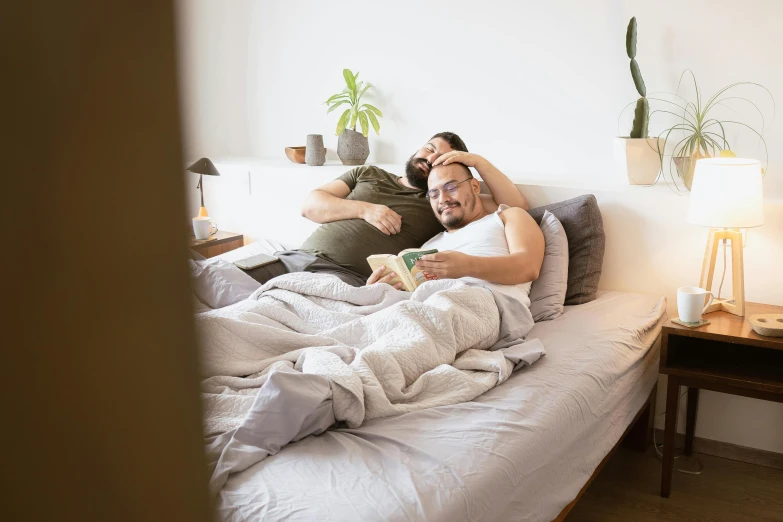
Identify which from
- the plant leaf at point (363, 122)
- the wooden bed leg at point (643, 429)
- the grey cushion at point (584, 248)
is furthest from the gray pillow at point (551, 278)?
the plant leaf at point (363, 122)

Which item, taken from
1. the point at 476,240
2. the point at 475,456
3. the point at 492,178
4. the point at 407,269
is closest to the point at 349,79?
the point at 492,178

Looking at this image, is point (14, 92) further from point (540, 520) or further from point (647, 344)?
point (647, 344)

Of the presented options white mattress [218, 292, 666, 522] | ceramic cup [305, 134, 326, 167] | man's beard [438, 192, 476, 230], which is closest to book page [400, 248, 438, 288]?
man's beard [438, 192, 476, 230]

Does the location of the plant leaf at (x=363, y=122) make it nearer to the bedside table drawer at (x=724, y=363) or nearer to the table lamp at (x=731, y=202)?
the table lamp at (x=731, y=202)

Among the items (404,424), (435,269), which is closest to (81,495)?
(404,424)

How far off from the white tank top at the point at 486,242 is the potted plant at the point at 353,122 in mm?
974

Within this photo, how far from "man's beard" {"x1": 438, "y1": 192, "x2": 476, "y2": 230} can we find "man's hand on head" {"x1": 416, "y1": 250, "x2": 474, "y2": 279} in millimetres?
383

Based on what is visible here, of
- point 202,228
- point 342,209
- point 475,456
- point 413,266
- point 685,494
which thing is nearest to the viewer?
point 475,456

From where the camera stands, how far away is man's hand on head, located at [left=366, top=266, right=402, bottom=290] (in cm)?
242

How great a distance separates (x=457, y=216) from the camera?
2682 millimetres

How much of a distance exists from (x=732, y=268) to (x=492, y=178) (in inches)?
34.1

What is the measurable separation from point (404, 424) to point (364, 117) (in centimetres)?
216

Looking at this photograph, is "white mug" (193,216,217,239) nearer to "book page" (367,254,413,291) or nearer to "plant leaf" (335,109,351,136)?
"plant leaf" (335,109,351,136)

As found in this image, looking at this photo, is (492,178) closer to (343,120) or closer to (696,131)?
(696,131)
